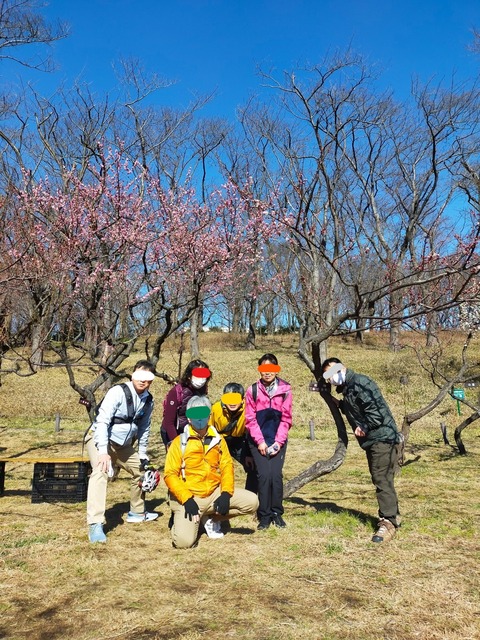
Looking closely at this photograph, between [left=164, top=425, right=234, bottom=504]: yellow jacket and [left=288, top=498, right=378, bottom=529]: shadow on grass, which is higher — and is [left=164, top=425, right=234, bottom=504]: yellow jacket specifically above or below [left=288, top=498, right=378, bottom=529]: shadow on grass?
above

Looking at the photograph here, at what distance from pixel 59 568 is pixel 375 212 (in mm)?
18450

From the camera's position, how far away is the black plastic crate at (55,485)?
18.9 feet

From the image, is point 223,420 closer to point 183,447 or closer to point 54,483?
point 183,447

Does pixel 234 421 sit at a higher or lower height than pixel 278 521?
higher

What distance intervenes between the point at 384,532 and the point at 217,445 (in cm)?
169

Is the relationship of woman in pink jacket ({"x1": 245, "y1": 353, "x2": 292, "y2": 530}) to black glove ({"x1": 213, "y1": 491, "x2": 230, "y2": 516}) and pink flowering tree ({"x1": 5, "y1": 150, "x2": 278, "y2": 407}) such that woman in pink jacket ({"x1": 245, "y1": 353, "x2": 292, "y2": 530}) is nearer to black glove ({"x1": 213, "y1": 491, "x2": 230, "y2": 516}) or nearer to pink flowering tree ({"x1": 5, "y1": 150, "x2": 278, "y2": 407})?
black glove ({"x1": 213, "y1": 491, "x2": 230, "y2": 516})

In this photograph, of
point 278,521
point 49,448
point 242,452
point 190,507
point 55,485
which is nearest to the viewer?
point 190,507

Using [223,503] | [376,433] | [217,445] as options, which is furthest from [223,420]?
[376,433]

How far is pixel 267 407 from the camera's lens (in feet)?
15.7

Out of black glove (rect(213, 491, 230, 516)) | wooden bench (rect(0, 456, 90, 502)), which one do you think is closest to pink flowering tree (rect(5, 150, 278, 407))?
wooden bench (rect(0, 456, 90, 502))

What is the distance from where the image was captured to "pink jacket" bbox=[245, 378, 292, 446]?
4.66 metres

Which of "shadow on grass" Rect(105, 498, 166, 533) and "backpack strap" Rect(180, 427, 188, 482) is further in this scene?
"shadow on grass" Rect(105, 498, 166, 533)

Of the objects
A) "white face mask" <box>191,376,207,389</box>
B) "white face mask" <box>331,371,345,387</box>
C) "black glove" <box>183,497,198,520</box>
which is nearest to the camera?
"black glove" <box>183,497,198,520</box>

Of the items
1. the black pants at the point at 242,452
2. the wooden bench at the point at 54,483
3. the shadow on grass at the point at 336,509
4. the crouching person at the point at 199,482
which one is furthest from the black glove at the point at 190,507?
the wooden bench at the point at 54,483
